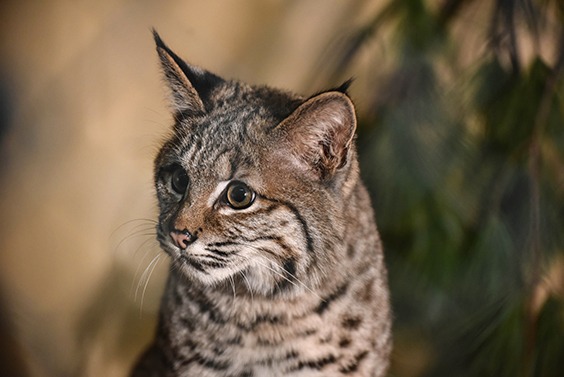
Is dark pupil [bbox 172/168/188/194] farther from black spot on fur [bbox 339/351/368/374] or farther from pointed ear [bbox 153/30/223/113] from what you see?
black spot on fur [bbox 339/351/368/374]

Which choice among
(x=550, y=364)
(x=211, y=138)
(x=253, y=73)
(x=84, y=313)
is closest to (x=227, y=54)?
(x=253, y=73)

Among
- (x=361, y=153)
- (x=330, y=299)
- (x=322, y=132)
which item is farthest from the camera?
(x=361, y=153)

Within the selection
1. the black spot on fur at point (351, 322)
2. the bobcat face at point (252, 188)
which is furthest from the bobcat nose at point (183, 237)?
the black spot on fur at point (351, 322)

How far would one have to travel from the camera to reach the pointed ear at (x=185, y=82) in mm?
772

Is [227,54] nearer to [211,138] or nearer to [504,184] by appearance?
[211,138]

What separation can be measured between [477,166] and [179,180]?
1.49ft

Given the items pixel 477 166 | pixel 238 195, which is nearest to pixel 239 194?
pixel 238 195

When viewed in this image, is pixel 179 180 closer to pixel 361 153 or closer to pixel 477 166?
pixel 361 153

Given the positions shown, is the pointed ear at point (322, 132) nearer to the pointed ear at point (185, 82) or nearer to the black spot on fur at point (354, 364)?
the pointed ear at point (185, 82)

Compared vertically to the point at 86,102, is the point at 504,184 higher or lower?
higher

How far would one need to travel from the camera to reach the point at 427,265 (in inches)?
39.5

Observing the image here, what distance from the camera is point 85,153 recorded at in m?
0.85

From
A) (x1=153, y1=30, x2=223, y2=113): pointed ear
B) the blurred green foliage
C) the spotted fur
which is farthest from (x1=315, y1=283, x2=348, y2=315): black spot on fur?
(x1=153, y1=30, x2=223, y2=113): pointed ear

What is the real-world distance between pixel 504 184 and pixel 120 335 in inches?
22.9
